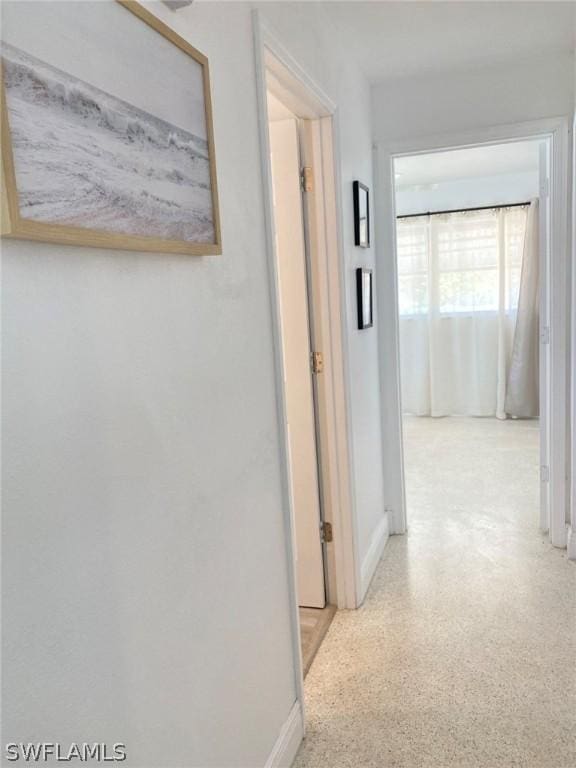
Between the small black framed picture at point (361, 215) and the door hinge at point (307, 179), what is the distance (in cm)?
34

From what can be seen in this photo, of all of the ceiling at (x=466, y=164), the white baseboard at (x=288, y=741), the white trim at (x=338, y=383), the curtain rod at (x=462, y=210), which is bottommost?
the white baseboard at (x=288, y=741)

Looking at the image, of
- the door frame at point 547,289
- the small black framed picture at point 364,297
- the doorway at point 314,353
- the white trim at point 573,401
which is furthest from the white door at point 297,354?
the white trim at point 573,401

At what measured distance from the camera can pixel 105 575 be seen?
36.5 inches

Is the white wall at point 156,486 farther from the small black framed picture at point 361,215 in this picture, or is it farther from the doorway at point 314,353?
the small black framed picture at point 361,215

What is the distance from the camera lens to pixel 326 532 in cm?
256

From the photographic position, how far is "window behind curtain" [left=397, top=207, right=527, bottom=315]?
5832 mm

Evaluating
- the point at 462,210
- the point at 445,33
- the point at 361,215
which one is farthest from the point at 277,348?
the point at 462,210

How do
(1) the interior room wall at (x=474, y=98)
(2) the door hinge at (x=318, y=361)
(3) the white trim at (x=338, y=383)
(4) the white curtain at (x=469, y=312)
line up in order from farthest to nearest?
(4) the white curtain at (x=469, y=312) < (1) the interior room wall at (x=474, y=98) < (2) the door hinge at (x=318, y=361) < (3) the white trim at (x=338, y=383)

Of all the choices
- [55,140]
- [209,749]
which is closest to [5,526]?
[55,140]

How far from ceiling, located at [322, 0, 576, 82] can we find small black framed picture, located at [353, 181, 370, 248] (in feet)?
1.95

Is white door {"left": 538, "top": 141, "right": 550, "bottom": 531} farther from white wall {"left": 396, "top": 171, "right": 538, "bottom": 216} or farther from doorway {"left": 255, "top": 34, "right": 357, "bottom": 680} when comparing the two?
white wall {"left": 396, "top": 171, "right": 538, "bottom": 216}

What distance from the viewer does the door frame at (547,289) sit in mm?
2822

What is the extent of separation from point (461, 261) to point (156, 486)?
559 centimetres

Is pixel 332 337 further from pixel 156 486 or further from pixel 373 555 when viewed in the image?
pixel 156 486
